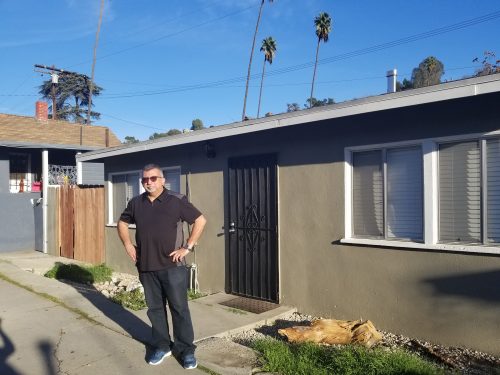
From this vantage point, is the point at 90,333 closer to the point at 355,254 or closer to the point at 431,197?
the point at 355,254

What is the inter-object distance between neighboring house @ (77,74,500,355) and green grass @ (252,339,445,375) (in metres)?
1.11

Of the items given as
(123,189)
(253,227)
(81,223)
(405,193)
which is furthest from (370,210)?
(81,223)

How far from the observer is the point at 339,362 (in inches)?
168

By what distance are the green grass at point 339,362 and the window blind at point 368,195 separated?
1.76m

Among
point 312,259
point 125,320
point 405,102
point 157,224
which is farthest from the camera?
point 312,259

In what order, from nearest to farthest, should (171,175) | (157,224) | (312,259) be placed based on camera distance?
(157,224) → (312,259) → (171,175)

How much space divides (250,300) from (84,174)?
9317 millimetres

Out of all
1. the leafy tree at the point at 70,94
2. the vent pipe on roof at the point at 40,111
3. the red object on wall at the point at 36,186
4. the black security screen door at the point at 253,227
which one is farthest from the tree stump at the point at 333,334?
the leafy tree at the point at 70,94

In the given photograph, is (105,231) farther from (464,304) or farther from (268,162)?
(464,304)

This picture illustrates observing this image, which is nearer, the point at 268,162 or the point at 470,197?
the point at 470,197

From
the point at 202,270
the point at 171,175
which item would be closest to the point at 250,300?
the point at 202,270

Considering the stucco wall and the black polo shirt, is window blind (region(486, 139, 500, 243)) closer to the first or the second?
the stucco wall

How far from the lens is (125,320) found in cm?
601

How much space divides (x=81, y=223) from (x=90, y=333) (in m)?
6.71
